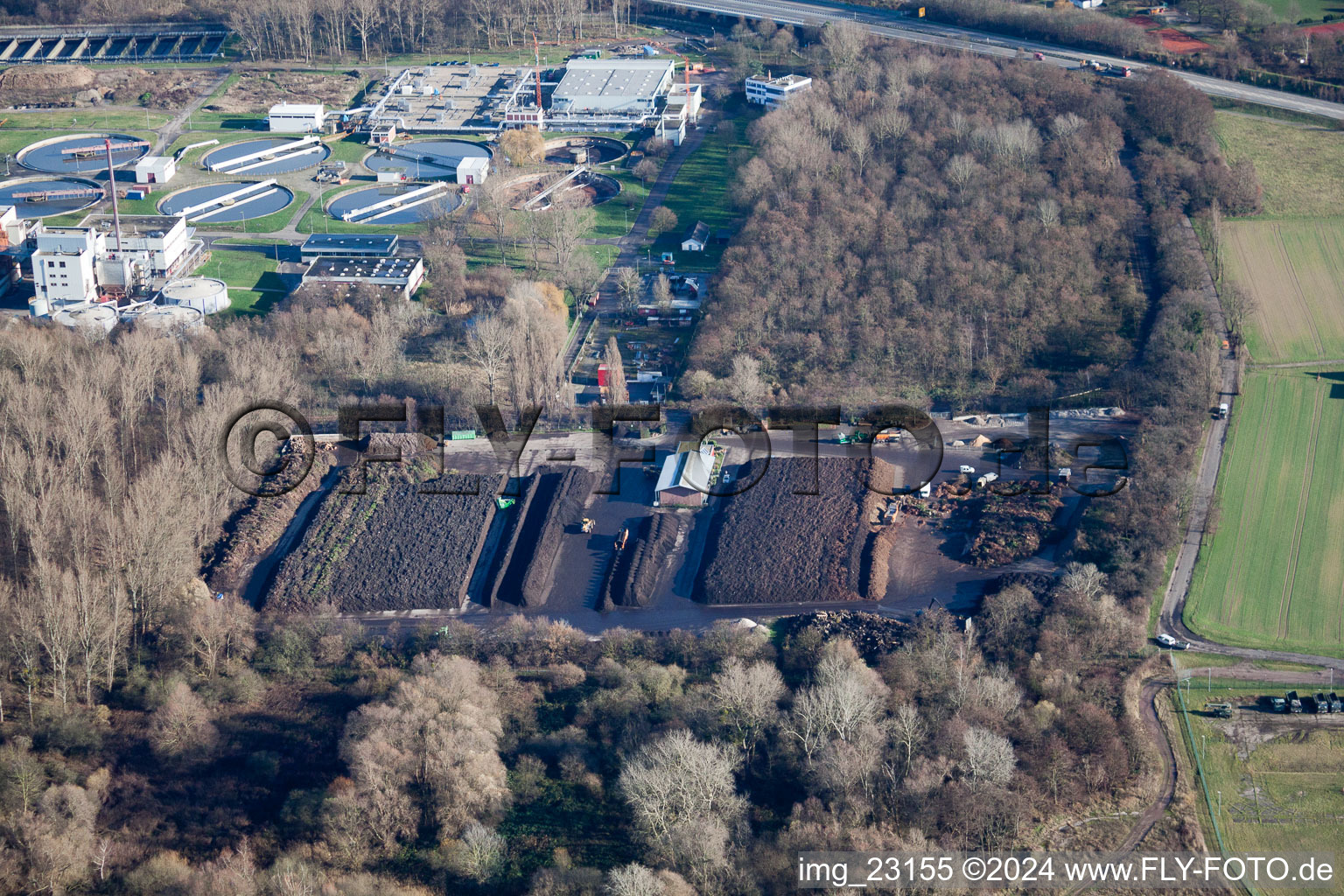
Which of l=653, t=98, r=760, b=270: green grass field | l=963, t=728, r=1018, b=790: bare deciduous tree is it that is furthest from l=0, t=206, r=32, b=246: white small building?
l=963, t=728, r=1018, b=790: bare deciduous tree

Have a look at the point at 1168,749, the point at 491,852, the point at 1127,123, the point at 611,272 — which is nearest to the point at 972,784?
the point at 1168,749

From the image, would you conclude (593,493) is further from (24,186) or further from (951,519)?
(24,186)

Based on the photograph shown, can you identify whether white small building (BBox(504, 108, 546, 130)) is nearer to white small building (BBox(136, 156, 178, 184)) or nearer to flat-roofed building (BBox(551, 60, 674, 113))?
flat-roofed building (BBox(551, 60, 674, 113))

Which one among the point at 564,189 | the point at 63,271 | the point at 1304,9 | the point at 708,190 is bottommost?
the point at 63,271

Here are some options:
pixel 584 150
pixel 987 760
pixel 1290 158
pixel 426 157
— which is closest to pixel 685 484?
pixel 987 760

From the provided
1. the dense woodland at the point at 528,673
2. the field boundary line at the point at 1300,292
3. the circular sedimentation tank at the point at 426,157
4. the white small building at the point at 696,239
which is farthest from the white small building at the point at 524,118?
the field boundary line at the point at 1300,292

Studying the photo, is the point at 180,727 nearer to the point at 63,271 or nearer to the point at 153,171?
the point at 63,271
